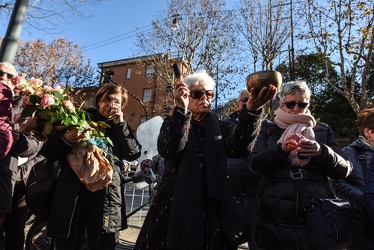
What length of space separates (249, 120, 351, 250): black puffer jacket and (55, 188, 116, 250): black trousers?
1115 millimetres

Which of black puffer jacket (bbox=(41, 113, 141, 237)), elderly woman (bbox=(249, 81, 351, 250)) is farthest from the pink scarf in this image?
black puffer jacket (bbox=(41, 113, 141, 237))

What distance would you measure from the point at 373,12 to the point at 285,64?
1268 centimetres

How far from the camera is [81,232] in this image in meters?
2.38

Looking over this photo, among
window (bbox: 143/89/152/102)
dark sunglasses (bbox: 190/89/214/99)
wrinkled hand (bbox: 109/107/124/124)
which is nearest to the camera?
dark sunglasses (bbox: 190/89/214/99)

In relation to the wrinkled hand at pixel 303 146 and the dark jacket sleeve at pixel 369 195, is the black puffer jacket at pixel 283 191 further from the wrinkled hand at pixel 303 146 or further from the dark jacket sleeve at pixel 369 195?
the dark jacket sleeve at pixel 369 195

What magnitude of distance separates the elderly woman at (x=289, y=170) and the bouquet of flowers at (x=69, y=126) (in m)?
1.11

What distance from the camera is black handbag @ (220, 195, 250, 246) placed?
170 centimetres

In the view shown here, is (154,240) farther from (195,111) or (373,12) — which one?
(373,12)

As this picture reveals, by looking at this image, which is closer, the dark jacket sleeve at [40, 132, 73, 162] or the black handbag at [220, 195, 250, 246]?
the black handbag at [220, 195, 250, 246]

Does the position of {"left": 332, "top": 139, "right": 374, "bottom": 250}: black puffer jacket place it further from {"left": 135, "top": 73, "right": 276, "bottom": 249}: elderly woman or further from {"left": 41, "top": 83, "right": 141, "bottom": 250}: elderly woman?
{"left": 41, "top": 83, "right": 141, "bottom": 250}: elderly woman

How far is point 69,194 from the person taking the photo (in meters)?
2.35

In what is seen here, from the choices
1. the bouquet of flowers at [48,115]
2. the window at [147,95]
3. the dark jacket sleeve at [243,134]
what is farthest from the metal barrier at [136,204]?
the window at [147,95]

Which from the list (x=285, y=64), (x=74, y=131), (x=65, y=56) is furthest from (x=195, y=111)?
(x=65, y=56)

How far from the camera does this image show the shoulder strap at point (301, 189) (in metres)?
1.96
